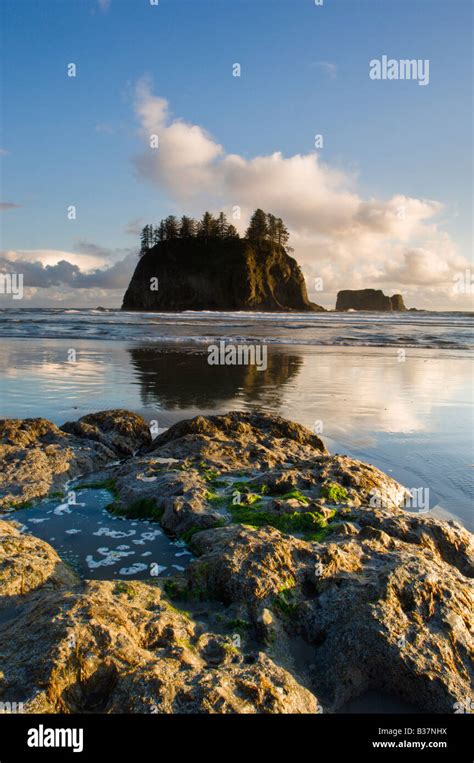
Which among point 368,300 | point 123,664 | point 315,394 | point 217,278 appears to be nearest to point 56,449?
point 123,664

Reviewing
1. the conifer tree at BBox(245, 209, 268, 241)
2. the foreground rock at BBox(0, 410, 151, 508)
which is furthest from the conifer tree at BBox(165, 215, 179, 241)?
the foreground rock at BBox(0, 410, 151, 508)

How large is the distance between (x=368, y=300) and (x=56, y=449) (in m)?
182

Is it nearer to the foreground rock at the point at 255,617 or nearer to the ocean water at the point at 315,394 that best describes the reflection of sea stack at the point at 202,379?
the ocean water at the point at 315,394

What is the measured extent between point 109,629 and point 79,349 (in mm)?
19482

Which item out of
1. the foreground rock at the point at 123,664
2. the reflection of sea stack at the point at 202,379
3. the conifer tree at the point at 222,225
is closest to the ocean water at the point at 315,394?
the reflection of sea stack at the point at 202,379

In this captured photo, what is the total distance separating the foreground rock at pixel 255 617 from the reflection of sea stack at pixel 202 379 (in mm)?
5994

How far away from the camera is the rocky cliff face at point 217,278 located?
96.1 m

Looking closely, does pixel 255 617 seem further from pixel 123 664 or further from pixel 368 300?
pixel 368 300

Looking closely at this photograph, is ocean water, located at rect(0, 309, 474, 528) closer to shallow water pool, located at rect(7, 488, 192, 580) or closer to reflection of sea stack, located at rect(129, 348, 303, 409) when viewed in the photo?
reflection of sea stack, located at rect(129, 348, 303, 409)
